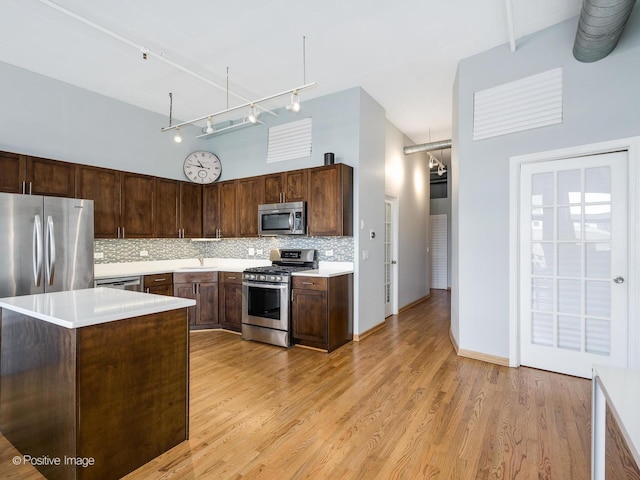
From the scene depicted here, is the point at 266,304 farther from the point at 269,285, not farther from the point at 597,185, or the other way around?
the point at 597,185

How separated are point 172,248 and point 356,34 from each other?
413cm

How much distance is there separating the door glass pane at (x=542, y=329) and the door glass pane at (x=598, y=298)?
34 centimetres

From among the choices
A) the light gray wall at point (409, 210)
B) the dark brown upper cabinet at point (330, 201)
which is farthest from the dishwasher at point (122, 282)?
the light gray wall at point (409, 210)

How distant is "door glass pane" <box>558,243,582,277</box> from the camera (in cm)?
300

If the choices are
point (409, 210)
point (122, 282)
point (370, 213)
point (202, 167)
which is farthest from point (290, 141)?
point (122, 282)

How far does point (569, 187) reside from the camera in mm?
3025

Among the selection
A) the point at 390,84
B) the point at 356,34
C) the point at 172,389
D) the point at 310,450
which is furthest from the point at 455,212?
the point at 172,389

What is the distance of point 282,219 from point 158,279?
1.90 metres

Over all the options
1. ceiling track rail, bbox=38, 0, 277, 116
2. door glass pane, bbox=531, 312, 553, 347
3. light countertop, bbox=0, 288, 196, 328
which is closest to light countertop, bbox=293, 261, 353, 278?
light countertop, bbox=0, 288, 196, 328

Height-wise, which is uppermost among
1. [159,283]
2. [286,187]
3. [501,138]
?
[501,138]

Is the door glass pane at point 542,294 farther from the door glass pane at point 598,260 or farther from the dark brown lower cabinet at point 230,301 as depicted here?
the dark brown lower cabinet at point 230,301

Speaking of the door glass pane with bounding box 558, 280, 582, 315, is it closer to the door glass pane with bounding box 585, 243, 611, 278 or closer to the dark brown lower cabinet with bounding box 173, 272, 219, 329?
the door glass pane with bounding box 585, 243, 611, 278

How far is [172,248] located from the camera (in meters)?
5.25

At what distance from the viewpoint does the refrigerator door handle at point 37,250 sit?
122 inches
